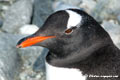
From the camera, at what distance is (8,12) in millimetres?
8477

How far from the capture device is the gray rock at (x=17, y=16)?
8055 millimetres

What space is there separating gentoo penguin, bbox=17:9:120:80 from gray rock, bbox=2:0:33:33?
3.59 metres

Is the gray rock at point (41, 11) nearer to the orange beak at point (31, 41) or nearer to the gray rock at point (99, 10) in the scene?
the gray rock at point (99, 10)

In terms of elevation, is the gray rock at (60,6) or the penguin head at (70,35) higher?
the gray rock at (60,6)

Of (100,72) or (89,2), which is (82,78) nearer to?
(100,72)

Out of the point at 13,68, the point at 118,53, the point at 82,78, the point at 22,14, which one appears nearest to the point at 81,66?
the point at 82,78

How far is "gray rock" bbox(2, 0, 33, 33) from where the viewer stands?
8.05 m

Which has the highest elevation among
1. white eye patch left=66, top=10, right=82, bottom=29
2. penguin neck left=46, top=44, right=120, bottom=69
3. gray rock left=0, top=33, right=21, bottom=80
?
white eye patch left=66, top=10, right=82, bottom=29

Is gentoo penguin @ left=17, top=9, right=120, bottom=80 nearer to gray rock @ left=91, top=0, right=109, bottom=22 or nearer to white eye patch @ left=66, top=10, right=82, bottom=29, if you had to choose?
white eye patch @ left=66, top=10, right=82, bottom=29

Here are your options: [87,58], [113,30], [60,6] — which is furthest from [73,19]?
[60,6]

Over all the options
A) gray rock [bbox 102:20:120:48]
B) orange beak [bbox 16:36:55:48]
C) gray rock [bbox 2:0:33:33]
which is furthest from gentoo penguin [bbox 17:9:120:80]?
gray rock [bbox 2:0:33:33]

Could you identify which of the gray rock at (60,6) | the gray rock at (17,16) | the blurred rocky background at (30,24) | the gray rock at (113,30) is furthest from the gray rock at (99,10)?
the gray rock at (17,16)

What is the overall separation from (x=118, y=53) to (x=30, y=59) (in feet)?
7.85

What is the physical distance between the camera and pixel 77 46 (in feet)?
14.6
